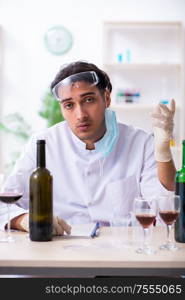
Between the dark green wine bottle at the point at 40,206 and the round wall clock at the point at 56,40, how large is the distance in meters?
3.61

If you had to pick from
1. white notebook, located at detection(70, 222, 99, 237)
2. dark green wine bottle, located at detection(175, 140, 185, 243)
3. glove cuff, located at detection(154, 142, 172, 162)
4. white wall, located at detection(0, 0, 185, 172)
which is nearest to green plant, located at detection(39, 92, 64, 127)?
white wall, located at detection(0, 0, 185, 172)

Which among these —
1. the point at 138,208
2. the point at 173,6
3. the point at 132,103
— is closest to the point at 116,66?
the point at 132,103

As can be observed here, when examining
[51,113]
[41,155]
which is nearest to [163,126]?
[41,155]

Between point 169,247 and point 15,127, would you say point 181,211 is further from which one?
point 15,127

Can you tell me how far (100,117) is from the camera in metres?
2.50

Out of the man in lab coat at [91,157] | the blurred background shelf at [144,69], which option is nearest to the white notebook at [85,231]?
the man in lab coat at [91,157]

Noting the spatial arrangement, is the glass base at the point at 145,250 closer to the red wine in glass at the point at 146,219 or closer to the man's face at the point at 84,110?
the red wine in glass at the point at 146,219

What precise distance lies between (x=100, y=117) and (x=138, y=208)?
1.13 meters

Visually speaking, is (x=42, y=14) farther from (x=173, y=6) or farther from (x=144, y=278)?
(x=144, y=278)

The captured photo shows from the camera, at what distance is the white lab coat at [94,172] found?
228 cm

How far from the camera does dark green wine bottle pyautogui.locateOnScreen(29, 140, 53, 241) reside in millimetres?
1517

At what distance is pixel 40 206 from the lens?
59.8 inches

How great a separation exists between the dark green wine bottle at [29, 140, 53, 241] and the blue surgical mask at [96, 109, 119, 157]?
2.82 ft

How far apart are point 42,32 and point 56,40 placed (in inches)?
6.9
